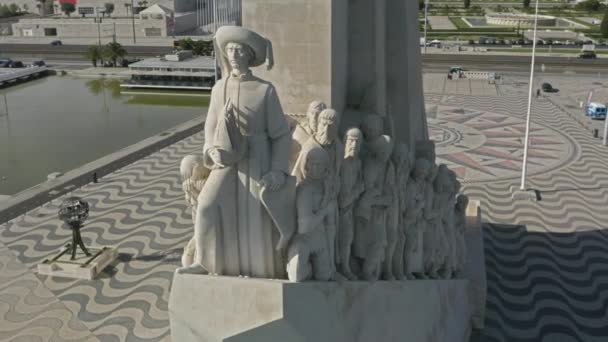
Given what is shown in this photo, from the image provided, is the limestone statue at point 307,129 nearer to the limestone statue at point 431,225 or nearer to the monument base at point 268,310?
the monument base at point 268,310

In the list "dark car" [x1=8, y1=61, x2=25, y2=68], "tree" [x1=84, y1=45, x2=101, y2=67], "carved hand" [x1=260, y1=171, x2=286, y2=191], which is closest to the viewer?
"carved hand" [x1=260, y1=171, x2=286, y2=191]

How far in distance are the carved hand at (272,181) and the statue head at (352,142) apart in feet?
4.23

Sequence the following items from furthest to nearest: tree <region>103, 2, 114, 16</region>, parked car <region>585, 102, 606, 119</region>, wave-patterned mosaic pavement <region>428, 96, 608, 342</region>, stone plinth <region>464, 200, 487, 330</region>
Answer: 1. tree <region>103, 2, 114, 16</region>
2. parked car <region>585, 102, 606, 119</region>
3. wave-patterned mosaic pavement <region>428, 96, 608, 342</region>
4. stone plinth <region>464, 200, 487, 330</region>

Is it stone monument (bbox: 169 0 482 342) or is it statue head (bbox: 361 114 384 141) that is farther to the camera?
statue head (bbox: 361 114 384 141)

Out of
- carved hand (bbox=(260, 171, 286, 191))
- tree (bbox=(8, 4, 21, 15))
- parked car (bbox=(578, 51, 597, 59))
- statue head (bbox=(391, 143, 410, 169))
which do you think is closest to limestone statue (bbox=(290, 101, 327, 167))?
carved hand (bbox=(260, 171, 286, 191))

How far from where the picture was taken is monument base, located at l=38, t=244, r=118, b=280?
1412cm

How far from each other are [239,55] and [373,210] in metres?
2.93

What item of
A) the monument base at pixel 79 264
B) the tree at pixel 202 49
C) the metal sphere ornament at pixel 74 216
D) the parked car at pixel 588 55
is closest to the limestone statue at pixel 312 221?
the monument base at pixel 79 264

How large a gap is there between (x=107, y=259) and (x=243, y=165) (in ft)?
30.9

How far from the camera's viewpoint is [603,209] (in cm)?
1875

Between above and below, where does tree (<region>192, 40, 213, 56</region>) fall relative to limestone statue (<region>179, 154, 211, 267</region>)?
above

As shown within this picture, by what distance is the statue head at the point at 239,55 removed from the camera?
248 inches

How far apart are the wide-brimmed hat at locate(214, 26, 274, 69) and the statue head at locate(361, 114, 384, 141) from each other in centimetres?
198

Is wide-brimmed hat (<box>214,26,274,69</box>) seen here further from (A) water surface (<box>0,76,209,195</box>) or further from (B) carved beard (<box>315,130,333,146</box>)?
(A) water surface (<box>0,76,209,195</box>)
